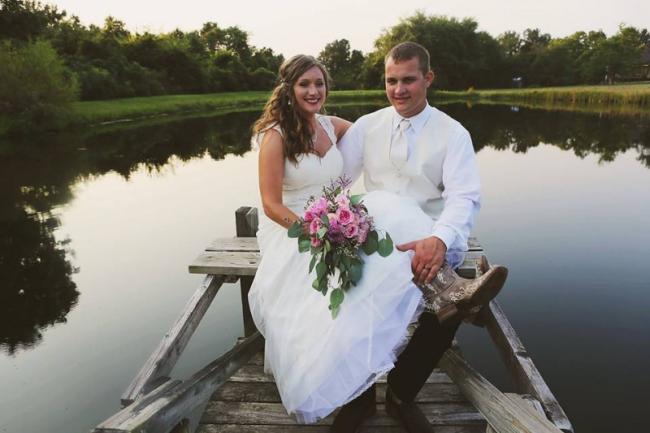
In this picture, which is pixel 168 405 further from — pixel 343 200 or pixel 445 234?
pixel 445 234

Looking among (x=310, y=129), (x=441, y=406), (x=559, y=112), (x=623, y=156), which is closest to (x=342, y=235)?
(x=310, y=129)

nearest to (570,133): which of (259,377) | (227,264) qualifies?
(227,264)

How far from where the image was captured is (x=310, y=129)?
3.84 meters

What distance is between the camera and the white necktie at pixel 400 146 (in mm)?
3518

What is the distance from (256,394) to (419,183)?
209 centimetres

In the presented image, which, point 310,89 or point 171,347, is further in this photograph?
point 310,89

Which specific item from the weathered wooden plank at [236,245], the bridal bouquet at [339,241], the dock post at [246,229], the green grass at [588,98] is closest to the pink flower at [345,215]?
the bridal bouquet at [339,241]

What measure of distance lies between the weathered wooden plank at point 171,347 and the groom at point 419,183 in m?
1.30

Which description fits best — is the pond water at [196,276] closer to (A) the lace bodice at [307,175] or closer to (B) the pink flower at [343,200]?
(A) the lace bodice at [307,175]

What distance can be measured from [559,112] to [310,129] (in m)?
33.6

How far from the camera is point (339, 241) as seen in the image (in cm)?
271

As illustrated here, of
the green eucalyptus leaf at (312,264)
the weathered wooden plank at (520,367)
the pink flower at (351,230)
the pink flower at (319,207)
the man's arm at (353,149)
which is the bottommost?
the weathered wooden plank at (520,367)

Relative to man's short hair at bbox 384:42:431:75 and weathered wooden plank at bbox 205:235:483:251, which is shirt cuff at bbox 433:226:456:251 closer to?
man's short hair at bbox 384:42:431:75

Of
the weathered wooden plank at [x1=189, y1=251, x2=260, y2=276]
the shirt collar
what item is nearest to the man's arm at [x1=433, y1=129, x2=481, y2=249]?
the shirt collar
